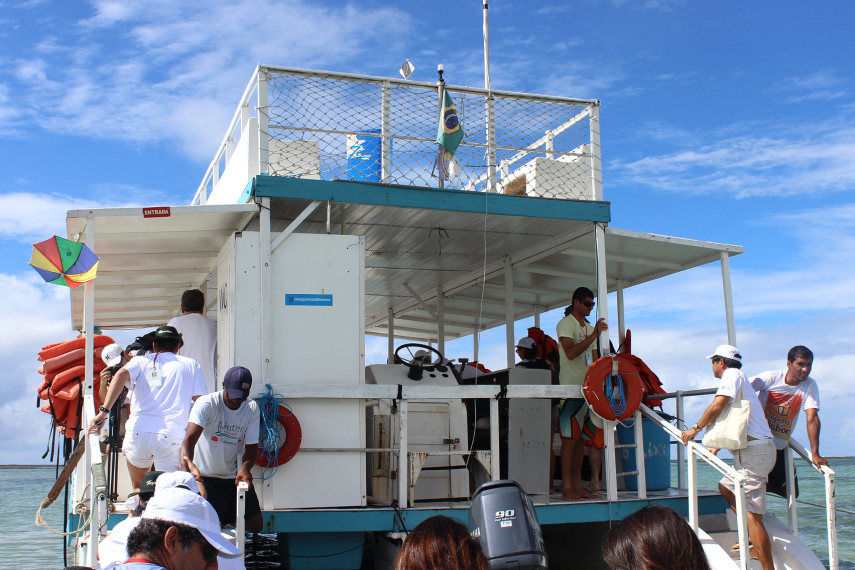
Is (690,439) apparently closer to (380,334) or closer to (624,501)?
Answer: (624,501)

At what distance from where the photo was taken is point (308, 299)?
677cm

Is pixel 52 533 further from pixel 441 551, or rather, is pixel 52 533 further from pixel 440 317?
pixel 441 551

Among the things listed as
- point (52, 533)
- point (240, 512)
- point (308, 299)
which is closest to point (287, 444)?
point (240, 512)

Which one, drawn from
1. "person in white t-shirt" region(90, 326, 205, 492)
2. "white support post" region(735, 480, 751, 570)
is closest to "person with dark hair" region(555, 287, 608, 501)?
"white support post" region(735, 480, 751, 570)

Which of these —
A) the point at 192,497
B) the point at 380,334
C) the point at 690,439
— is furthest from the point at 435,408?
the point at 380,334

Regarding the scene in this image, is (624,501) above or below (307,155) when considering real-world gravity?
below

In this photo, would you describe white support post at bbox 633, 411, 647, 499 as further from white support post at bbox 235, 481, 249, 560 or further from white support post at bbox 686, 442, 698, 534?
white support post at bbox 235, 481, 249, 560

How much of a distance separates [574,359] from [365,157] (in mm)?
2678

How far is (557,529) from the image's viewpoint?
850cm

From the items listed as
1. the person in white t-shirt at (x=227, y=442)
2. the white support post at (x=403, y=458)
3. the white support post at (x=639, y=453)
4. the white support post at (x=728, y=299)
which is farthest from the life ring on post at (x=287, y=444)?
the white support post at (x=728, y=299)

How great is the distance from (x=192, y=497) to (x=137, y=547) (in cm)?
26

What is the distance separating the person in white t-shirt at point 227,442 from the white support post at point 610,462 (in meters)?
3.05

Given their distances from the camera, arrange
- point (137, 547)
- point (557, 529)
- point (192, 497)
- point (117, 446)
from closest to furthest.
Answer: point (137, 547) < point (192, 497) < point (117, 446) < point (557, 529)

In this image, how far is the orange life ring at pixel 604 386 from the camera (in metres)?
7.25
